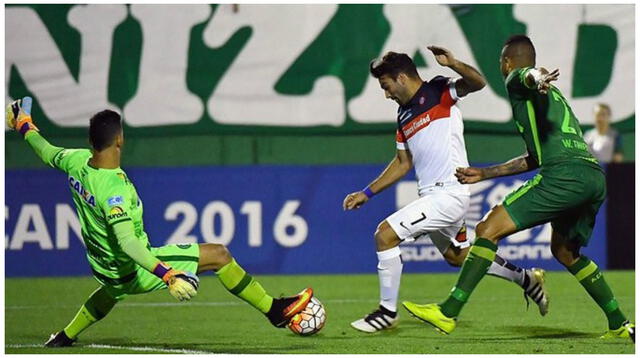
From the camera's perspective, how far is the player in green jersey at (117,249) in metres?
6.88

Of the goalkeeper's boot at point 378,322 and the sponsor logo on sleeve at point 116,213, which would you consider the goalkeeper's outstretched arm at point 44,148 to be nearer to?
the sponsor logo on sleeve at point 116,213

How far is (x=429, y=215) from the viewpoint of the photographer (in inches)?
314

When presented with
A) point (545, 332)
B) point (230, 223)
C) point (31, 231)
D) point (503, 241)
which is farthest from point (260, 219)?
point (545, 332)

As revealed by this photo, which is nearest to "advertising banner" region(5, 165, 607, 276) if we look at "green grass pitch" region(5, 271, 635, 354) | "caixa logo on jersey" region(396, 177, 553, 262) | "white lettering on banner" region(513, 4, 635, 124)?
"caixa logo on jersey" region(396, 177, 553, 262)

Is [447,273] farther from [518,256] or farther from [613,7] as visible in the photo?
[613,7]

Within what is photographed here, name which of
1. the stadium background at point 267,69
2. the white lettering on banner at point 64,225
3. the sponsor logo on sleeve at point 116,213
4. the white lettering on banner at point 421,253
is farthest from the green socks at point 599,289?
the white lettering on banner at point 64,225

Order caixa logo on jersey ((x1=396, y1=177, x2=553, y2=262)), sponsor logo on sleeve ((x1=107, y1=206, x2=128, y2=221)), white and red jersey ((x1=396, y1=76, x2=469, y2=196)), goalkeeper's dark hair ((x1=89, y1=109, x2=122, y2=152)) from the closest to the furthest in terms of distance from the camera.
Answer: sponsor logo on sleeve ((x1=107, y1=206, x2=128, y2=221))
goalkeeper's dark hair ((x1=89, y1=109, x2=122, y2=152))
white and red jersey ((x1=396, y1=76, x2=469, y2=196))
caixa logo on jersey ((x1=396, y1=177, x2=553, y2=262))

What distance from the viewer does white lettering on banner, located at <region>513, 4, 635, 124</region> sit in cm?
1423

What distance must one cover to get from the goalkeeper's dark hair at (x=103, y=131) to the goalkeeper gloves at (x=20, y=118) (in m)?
0.81

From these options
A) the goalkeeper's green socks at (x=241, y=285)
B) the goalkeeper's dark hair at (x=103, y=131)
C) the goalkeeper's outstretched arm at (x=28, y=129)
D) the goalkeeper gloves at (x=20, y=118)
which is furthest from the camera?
the goalkeeper gloves at (x=20, y=118)

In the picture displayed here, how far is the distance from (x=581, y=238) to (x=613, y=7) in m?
7.38

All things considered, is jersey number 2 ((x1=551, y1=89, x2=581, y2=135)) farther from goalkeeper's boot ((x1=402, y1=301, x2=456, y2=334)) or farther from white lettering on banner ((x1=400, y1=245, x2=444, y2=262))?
white lettering on banner ((x1=400, y1=245, x2=444, y2=262))

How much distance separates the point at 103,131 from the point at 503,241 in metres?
6.67

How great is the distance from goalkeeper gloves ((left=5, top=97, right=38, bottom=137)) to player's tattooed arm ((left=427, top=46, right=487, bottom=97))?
8.46 feet
